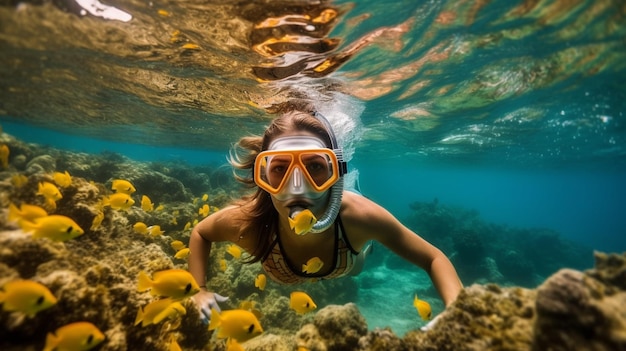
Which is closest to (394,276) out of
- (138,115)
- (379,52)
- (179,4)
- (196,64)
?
(379,52)

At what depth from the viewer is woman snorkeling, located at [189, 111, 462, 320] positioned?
13.4 feet

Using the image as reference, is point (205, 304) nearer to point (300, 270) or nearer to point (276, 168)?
point (300, 270)

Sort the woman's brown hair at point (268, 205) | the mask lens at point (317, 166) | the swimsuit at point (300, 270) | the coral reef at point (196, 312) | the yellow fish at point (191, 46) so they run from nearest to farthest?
the coral reef at point (196, 312)
the mask lens at point (317, 166)
the swimsuit at point (300, 270)
the woman's brown hair at point (268, 205)
the yellow fish at point (191, 46)

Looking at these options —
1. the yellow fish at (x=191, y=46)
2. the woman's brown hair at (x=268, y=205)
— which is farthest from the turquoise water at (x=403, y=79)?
the woman's brown hair at (x=268, y=205)

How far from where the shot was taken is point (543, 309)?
174cm

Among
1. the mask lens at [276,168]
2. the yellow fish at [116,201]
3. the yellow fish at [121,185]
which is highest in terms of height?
the mask lens at [276,168]

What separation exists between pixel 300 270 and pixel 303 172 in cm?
191

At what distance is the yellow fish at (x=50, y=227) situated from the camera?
2906mm

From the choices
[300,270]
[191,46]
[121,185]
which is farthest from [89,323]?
[191,46]

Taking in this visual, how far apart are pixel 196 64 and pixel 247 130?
13928 millimetres

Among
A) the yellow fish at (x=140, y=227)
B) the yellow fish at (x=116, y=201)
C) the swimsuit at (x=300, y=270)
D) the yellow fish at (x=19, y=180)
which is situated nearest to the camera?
the swimsuit at (x=300, y=270)

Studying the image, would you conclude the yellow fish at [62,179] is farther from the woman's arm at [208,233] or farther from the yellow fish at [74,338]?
the yellow fish at [74,338]

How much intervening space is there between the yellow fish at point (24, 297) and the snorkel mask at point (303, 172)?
2515 mm

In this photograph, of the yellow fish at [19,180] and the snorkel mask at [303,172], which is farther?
the yellow fish at [19,180]
